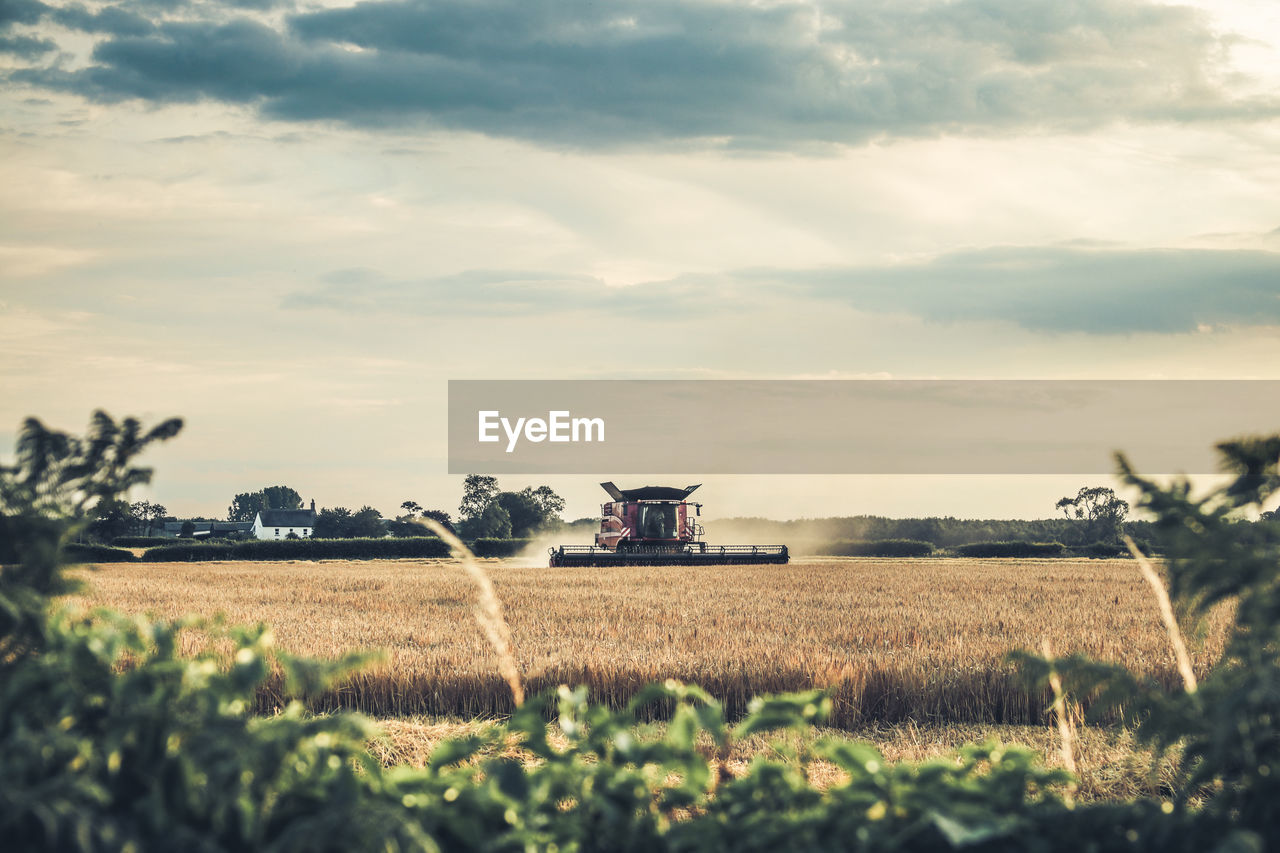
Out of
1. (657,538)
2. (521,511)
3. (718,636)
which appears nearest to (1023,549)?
(657,538)

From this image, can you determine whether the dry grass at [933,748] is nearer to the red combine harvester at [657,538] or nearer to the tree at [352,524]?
the red combine harvester at [657,538]

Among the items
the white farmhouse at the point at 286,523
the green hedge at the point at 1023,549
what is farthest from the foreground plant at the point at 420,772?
the white farmhouse at the point at 286,523

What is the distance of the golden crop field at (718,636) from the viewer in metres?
9.73

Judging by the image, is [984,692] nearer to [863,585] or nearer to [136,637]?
[136,637]

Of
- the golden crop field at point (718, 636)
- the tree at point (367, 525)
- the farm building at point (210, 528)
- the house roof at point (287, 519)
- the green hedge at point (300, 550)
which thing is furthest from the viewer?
the farm building at point (210, 528)

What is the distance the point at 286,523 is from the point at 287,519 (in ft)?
1.81

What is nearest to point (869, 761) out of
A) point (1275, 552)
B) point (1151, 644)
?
point (1275, 552)

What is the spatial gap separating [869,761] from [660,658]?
321 inches

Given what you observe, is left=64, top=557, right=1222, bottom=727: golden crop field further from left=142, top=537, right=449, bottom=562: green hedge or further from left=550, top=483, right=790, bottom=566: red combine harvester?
left=142, top=537, right=449, bottom=562: green hedge

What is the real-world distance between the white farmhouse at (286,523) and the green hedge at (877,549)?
61.3 m

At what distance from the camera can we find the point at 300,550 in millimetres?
57188

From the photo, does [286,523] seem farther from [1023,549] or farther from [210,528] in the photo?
[1023,549]

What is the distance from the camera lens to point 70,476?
2.89 metres

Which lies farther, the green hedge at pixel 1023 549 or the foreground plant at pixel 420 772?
the green hedge at pixel 1023 549
